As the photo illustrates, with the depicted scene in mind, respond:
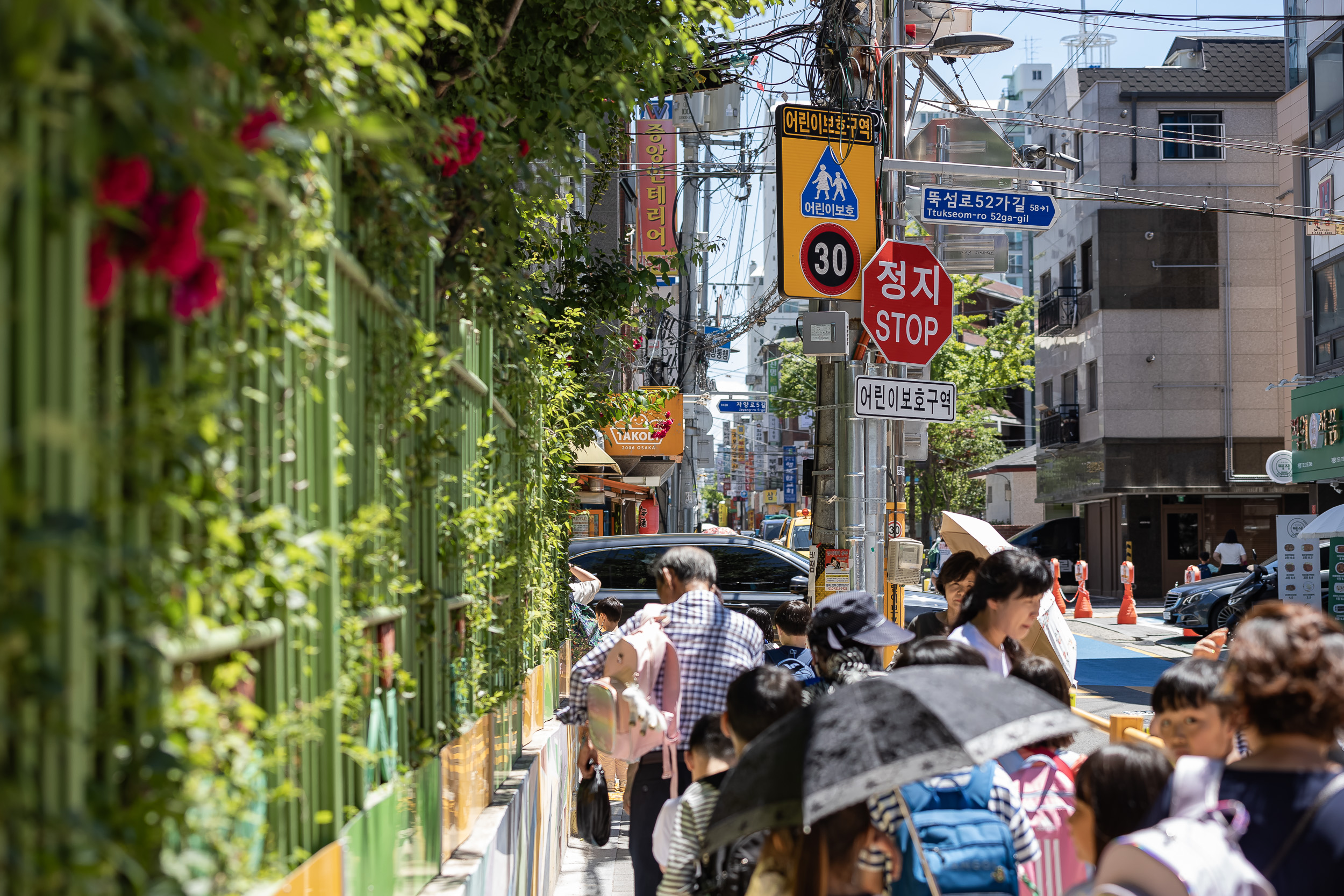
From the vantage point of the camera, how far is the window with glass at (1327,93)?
24.7 m

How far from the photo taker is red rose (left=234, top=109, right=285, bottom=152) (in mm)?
1935

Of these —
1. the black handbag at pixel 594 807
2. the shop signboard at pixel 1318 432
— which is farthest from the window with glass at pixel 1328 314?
the black handbag at pixel 594 807

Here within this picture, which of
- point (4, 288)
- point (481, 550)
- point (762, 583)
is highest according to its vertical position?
point (4, 288)

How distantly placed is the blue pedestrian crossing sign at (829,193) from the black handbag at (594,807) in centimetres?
482

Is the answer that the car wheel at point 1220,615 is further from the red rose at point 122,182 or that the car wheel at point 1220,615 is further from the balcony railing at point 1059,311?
the red rose at point 122,182

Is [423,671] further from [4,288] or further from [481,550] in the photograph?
[4,288]

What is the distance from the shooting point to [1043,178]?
9922mm

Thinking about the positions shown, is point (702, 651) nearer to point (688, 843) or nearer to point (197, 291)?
point (688, 843)

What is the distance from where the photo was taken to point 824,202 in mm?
9227

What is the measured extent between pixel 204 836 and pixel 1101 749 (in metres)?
2.28

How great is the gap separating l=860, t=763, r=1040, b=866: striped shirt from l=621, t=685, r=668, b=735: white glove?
1534 mm

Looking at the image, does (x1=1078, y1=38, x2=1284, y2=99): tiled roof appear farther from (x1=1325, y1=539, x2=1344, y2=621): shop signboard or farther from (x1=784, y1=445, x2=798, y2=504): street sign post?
(x1=1325, y1=539, x2=1344, y2=621): shop signboard

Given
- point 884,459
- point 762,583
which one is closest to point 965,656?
point 884,459

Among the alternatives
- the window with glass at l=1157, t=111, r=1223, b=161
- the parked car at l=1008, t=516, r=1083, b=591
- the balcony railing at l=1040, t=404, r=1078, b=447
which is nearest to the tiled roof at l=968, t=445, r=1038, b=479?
the balcony railing at l=1040, t=404, r=1078, b=447
